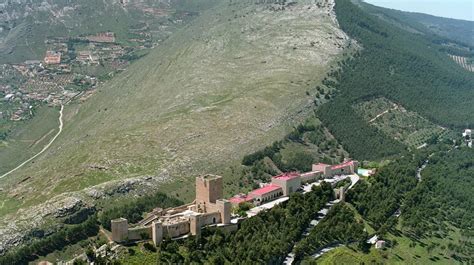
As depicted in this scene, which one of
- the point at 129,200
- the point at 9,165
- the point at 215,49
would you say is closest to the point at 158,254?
the point at 129,200

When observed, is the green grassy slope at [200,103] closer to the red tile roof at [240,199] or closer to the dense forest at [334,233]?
the red tile roof at [240,199]

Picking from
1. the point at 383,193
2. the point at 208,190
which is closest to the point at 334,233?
the point at 208,190

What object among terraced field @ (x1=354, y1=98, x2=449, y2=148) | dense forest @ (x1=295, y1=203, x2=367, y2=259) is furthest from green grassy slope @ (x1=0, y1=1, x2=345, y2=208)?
dense forest @ (x1=295, y1=203, x2=367, y2=259)

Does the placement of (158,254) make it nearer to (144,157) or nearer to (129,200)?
(129,200)

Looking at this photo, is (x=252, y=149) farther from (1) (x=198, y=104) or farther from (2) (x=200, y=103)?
(2) (x=200, y=103)

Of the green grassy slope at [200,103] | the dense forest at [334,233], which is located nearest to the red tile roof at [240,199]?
the dense forest at [334,233]
